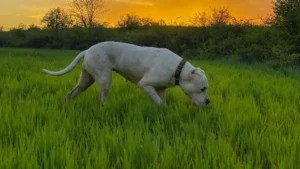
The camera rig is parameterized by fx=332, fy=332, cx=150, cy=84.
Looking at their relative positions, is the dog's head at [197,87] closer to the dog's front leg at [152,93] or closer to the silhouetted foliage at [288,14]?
the dog's front leg at [152,93]

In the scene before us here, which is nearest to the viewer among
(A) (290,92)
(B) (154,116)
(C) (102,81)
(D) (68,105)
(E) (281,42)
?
(B) (154,116)

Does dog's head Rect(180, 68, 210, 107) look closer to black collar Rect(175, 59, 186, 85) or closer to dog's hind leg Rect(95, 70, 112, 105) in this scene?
black collar Rect(175, 59, 186, 85)

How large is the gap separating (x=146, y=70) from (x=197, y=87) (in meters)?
0.84

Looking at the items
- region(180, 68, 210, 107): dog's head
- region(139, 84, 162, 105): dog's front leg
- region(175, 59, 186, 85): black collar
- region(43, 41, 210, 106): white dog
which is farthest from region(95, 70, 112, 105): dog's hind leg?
region(180, 68, 210, 107): dog's head

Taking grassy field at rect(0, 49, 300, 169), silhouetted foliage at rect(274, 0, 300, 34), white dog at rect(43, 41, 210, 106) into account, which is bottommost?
grassy field at rect(0, 49, 300, 169)

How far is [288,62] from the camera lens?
43.9 feet

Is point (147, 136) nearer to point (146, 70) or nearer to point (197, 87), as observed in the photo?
point (197, 87)

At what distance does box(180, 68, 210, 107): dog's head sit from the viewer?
4.61 m

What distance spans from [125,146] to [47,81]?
4640 millimetres

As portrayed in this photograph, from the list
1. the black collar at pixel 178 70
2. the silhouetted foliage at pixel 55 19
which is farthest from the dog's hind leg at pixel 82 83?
the silhouetted foliage at pixel 55 19

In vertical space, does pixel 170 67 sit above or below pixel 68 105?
above

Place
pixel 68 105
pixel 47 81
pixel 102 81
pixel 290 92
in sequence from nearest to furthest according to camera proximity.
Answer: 1. pixel 68 105
2. pixel 102 81
3. pixel 290 92
4. pixel 47 81

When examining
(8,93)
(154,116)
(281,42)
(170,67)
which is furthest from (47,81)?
(281,42)

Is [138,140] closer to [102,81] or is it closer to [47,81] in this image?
[102,81]
